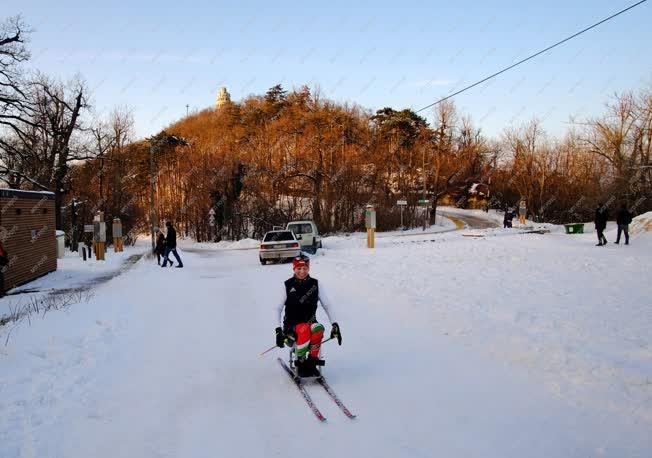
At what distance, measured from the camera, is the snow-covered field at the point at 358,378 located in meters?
4.65

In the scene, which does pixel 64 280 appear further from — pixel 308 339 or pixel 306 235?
pixel 308 339

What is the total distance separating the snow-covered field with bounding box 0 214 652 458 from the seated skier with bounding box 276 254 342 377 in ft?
1.57

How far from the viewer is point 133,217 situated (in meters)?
52.7

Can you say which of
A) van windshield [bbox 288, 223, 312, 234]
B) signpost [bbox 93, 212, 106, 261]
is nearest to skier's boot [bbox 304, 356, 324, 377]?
van windshield [bbox 288, 223, 312, 234]

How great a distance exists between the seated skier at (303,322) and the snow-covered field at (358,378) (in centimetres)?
48

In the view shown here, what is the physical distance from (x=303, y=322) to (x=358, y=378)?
1.04m

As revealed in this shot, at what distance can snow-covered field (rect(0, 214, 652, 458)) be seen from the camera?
4.65 m

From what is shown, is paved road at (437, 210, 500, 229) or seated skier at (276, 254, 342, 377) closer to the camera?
seated skier at (276, 254, 342, 377)

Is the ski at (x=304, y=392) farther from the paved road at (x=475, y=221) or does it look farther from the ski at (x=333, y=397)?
the paved road at (x=475, y=221)

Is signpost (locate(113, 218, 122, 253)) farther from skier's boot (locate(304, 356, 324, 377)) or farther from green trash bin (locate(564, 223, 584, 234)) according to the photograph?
green trash bin (locate(564, 223, 584, 234))

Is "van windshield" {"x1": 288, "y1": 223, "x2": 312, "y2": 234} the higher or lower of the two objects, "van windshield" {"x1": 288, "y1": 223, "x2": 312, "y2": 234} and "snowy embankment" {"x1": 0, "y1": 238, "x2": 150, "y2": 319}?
the higher

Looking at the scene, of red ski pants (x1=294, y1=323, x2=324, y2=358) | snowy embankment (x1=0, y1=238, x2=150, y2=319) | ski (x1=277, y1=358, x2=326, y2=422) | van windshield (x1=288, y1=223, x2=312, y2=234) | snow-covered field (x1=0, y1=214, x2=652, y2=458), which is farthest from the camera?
van windshield (x1=288, y1=223, x2=312, y2=234)

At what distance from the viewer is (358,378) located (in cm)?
650

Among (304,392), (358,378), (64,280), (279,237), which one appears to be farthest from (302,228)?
(304,392)
